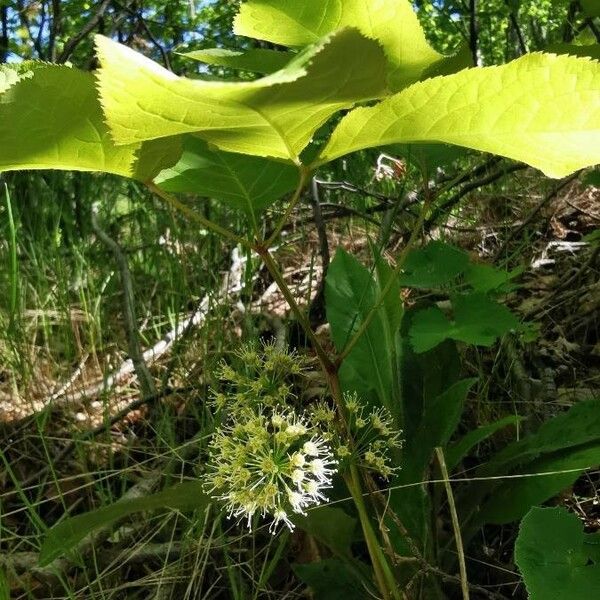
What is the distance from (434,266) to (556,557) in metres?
0.65

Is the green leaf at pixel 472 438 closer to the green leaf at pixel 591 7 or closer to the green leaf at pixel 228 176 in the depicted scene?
the green leaf at pixel 228 176

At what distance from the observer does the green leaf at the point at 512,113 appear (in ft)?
1.82

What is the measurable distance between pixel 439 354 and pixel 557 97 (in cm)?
72

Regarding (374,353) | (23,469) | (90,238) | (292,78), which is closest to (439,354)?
(374,353)

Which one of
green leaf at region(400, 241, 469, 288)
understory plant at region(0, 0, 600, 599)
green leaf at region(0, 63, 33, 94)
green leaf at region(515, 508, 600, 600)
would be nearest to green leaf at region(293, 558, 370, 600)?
understory plant at region(0, 0, 600, 599)

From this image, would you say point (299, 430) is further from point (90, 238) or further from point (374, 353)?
point (90, 238)

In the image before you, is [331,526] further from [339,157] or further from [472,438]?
[339,157]

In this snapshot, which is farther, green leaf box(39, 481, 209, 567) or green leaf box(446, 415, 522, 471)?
green leaf box(446, 415, 522, 471)

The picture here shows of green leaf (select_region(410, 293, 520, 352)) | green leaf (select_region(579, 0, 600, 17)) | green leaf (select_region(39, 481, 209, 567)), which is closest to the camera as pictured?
green leaf (select_region(39, 481, 209, 567))

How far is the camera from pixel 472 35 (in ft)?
9.08

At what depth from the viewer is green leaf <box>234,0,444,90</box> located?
2.43ft

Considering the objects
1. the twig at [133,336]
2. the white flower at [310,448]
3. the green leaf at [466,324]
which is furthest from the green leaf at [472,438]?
the twig at [133,336]

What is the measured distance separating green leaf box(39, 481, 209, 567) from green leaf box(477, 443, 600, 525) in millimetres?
442

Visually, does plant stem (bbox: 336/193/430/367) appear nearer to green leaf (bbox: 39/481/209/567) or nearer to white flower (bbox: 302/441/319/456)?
white flower (bbox: 302/441/319/456)
